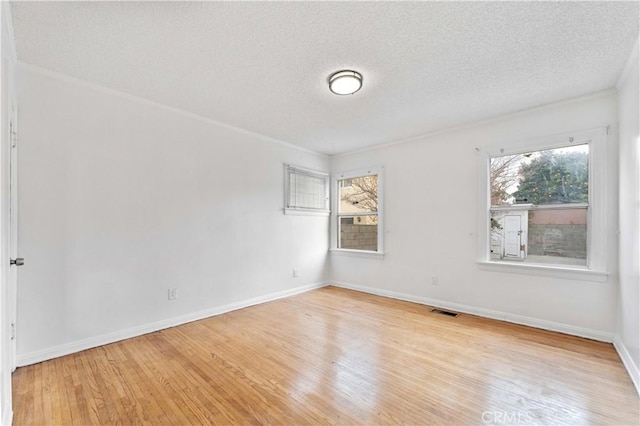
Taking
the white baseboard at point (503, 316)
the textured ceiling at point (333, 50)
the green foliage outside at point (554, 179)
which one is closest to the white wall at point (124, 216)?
the textured ceiling at point (333, 50)

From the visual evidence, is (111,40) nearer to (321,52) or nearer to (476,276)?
(321,52)

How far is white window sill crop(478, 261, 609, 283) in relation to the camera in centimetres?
287

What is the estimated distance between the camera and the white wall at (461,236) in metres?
2.89

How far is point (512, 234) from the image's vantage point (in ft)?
11.4

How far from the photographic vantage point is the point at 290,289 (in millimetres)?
4641

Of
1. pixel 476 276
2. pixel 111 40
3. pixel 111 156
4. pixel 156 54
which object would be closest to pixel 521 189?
pixel 476 276

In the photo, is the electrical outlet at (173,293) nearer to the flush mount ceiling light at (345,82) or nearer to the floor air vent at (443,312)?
the flush mount ceiling light at (345,82)

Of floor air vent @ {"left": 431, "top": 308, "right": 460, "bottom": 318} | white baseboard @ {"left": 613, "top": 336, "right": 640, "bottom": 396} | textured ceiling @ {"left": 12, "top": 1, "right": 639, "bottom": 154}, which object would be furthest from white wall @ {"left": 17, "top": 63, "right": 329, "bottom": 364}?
white baseboard @ {"left": 613, "top": 336, "right": 640, "bottom": 396}

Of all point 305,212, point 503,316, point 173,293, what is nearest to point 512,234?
point 503,316

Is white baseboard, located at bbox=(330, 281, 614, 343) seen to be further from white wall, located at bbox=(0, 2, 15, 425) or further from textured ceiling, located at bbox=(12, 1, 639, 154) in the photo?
white wall, located at bbox=(0, 2, 15, 425)

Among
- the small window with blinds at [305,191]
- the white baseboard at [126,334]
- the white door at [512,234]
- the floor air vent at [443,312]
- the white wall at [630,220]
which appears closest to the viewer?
the white wall at [630,220]

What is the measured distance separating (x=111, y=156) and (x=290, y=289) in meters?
3.00

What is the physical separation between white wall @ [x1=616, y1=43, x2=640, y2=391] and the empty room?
0.04 m

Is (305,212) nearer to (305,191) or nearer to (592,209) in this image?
(305,191)
